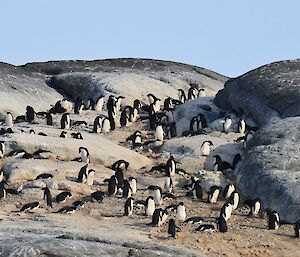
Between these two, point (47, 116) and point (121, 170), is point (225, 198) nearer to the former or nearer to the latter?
point (121, 170)

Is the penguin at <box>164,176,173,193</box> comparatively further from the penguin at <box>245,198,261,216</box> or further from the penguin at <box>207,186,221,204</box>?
the penguin at <box>245,198,261,216</box>

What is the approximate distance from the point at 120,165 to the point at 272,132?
5.96 meters

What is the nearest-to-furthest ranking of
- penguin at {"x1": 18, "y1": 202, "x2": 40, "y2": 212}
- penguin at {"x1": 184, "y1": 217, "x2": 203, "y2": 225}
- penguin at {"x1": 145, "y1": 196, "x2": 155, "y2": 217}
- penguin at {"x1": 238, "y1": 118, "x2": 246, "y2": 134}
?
penguin at {"x1": 184, "y1": 217, "x2": 203, "y2": 225}, penguin at {"x1": 18, "y1": 202, "x2": 40, "y2": 212}, penguin at {"x1": 145, "y1": 196, "x2": 155, "y2": 217}, penguin at {"x1": 238, "y1": 118, "x2": 246, "y2": 134}

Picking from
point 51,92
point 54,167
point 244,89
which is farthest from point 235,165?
point 51,92

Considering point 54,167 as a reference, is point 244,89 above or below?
above

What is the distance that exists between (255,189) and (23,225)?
9.86 m

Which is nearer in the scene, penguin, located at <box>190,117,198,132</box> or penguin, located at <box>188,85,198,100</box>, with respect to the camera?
penguin, located at <box>190,117,198,132</box>

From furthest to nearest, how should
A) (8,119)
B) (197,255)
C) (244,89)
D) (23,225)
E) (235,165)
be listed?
(244,89) → (8,119) → (235,165) → (23,225) → (197,255)

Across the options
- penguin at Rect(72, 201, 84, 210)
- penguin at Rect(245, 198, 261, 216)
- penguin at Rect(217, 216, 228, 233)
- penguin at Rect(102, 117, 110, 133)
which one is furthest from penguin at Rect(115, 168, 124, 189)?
penguin at Rect(102, 117, 110, 133)

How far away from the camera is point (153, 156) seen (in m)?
39.1

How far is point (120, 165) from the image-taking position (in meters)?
36.2

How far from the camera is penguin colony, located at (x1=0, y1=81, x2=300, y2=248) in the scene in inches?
1139

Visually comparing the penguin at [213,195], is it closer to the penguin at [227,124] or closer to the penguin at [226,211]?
the penguin at [226,211]

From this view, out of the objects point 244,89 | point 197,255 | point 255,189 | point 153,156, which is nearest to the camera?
point 197,255
